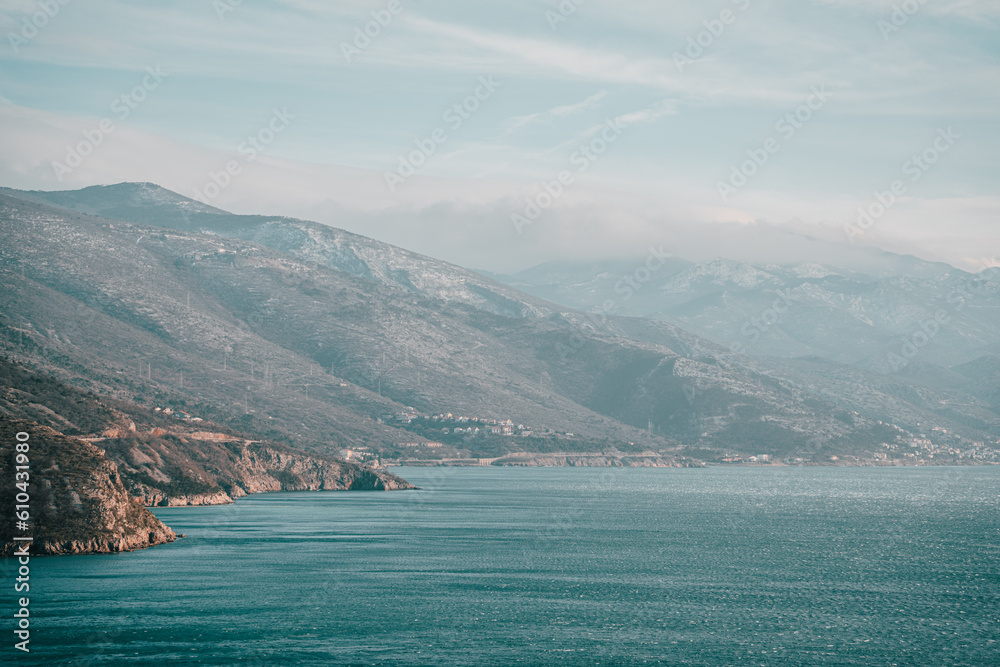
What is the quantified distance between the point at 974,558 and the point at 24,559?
107216 mm

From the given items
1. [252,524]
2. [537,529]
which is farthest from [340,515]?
[537,529]

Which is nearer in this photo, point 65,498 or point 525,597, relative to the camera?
point 525,597

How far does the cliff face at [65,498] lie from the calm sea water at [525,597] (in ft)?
7.58

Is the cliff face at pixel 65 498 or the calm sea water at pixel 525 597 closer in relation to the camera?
the calm sea water at pixel 525 597

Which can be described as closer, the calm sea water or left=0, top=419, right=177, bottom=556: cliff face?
the calm sea water

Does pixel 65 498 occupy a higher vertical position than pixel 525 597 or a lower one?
higher

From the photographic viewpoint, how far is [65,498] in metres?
93.1

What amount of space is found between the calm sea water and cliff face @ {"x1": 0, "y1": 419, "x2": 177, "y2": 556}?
2.31 m

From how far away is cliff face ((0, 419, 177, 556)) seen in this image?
3583 inches

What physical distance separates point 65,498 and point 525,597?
160 ft

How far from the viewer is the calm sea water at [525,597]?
64000 mm

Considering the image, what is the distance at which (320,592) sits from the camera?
8431cm

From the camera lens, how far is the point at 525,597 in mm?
83250

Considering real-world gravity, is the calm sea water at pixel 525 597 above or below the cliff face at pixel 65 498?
below
